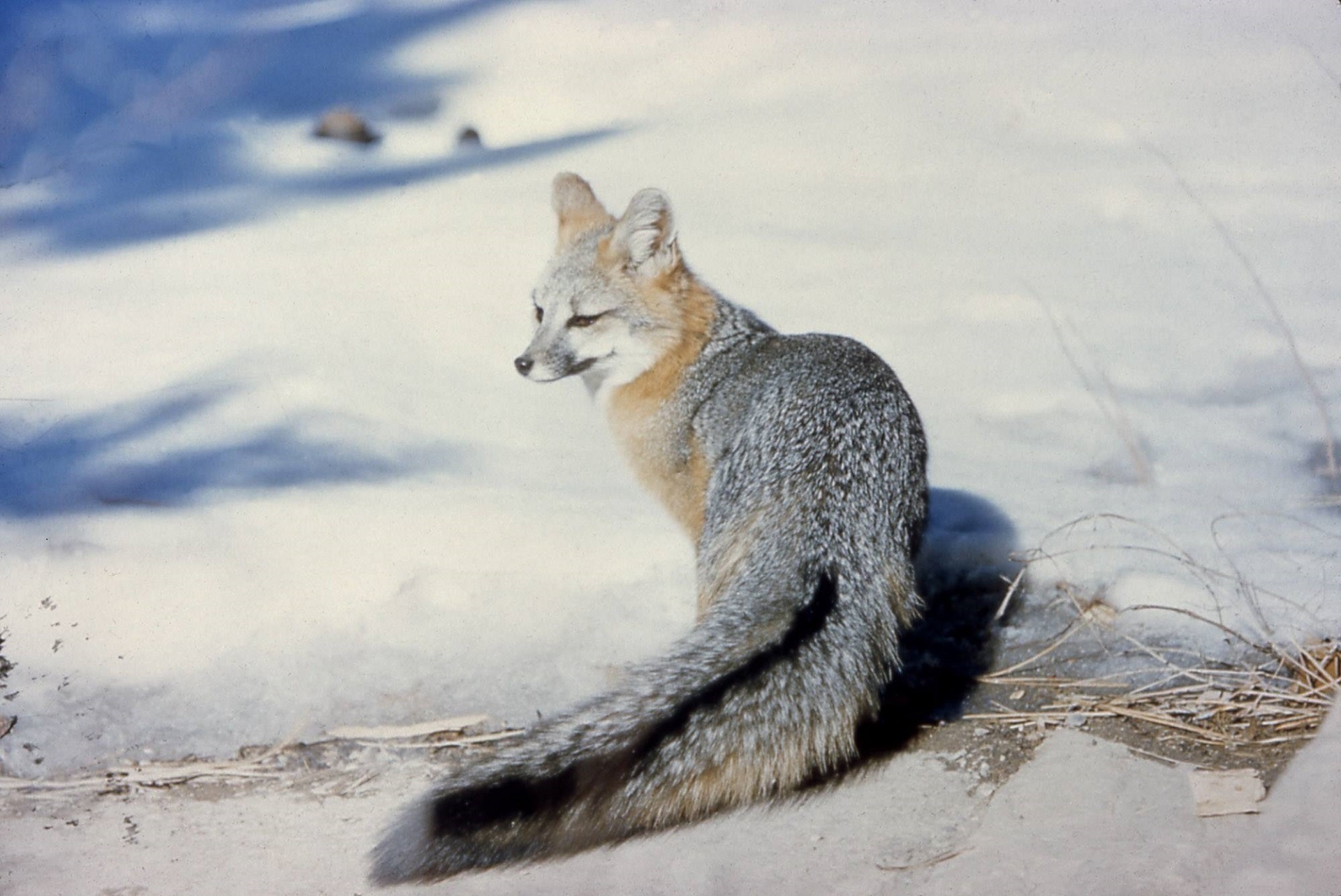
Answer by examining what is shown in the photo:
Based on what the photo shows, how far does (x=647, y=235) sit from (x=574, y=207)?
34cm

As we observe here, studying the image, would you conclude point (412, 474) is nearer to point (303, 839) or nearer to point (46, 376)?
point (46, 376)

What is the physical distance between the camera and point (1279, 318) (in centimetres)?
272

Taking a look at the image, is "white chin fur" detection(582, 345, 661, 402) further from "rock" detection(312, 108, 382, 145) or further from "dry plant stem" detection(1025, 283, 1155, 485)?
"dry plant stem" detection(1025, 283, 1155, 485)

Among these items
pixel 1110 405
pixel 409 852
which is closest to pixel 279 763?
pixel 409 852

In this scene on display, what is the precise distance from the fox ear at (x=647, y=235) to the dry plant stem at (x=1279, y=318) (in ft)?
4.09

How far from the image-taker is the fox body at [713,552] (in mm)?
1491

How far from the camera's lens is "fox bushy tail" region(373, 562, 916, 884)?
1.43m

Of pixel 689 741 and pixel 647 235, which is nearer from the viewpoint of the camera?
pixel 689 741

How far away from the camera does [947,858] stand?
1.52 metres

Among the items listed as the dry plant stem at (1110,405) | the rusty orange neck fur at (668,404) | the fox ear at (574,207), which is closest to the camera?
the rusty orange neck fur at (668,404)

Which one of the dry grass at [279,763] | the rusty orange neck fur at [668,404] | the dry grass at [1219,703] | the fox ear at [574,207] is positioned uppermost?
the fox ear at [574,207]

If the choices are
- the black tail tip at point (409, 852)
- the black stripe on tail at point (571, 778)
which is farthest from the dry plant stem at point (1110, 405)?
the black tail tip at point (409, 852)

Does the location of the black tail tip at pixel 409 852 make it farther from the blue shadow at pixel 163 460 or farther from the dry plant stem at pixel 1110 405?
the dry plant stem at pixel 1110 405

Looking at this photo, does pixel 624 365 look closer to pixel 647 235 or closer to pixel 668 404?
pixel 668 404
